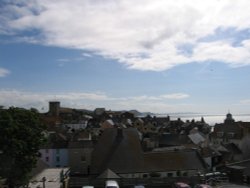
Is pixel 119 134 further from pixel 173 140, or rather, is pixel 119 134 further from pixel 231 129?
pixel 231 129

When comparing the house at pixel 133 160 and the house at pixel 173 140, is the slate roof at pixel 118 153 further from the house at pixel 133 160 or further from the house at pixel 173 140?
the house at pixel 173 140

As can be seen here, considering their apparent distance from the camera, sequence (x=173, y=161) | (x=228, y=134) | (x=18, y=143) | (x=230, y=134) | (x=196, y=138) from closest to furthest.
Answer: (x=18, y=143), (x=173, y=161), (x=230, y=134), (x=228, y=134), (x=196, y=138)

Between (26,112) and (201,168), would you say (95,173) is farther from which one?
(26,112)

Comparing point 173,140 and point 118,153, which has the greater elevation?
point 173,140

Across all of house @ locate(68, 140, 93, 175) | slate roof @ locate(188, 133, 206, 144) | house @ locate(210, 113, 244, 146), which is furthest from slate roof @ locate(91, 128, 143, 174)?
slate roof @ locate(188, 133, 206, 144)

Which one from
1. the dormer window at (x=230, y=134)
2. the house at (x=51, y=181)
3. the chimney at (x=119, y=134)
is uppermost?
the chimney at (x=119, y=134)

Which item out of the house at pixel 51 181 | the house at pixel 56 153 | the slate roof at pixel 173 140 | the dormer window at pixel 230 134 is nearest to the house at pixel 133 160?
the house at pixel 51 181

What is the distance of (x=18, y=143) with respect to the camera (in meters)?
42.0

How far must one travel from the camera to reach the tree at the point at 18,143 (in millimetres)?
41875

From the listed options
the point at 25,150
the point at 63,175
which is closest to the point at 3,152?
the point at 25,150

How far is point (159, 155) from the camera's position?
205 feet

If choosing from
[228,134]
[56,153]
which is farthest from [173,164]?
[228,134]

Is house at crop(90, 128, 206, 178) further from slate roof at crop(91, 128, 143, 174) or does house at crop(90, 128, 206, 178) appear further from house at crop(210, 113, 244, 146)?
house at crop(210, 113, 244, 146)

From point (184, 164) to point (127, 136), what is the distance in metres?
9.14
